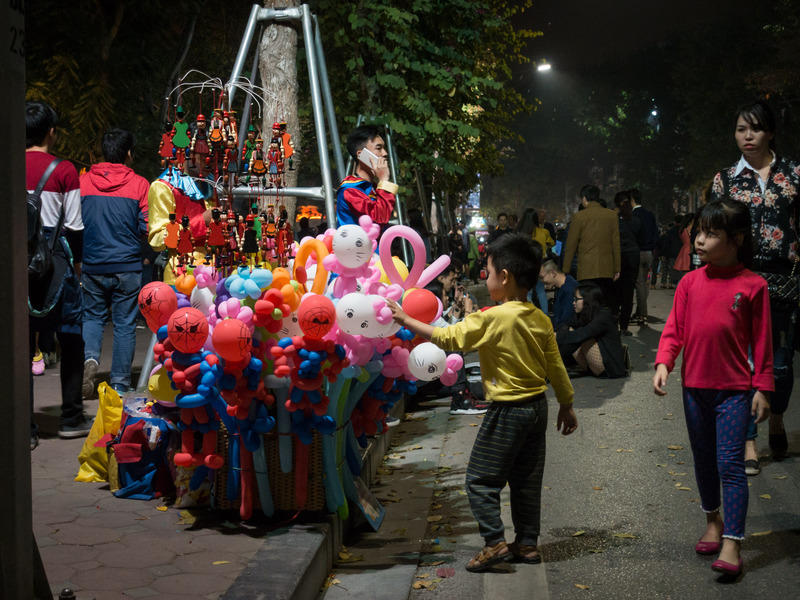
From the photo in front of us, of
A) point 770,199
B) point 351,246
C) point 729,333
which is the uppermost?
point 770,199

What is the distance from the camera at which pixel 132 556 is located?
409 centimetres

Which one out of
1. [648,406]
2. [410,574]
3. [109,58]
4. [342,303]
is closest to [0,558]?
[342,303]

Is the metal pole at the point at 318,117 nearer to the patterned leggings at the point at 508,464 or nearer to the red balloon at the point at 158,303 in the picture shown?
the red balloon at the point at 158,303

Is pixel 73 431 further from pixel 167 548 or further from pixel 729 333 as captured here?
pixel 729 333

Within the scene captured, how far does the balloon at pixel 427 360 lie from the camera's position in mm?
4336

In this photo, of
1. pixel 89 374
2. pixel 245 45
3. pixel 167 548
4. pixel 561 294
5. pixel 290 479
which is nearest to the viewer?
pixel 167 548

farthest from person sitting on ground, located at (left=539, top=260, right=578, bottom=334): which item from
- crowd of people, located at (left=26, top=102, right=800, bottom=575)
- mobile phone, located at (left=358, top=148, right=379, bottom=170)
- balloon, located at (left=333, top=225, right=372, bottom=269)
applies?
balloon, located at (left=333, top=225, right=372, bottom=269)

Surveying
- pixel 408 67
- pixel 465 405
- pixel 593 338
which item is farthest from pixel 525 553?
pixel 408 67

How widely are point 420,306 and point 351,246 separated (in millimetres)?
445

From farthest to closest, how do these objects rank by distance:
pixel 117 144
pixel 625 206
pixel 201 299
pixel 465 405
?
pixel 625 206
pixel 465 405
pixel 117 144
pixel 201 299

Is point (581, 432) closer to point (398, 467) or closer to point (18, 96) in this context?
point (398, 467)

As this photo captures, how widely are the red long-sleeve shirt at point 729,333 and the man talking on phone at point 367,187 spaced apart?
6.46ft

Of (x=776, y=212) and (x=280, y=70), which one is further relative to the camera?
(x=280, y=70)

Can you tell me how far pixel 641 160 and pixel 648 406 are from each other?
53.3 m
